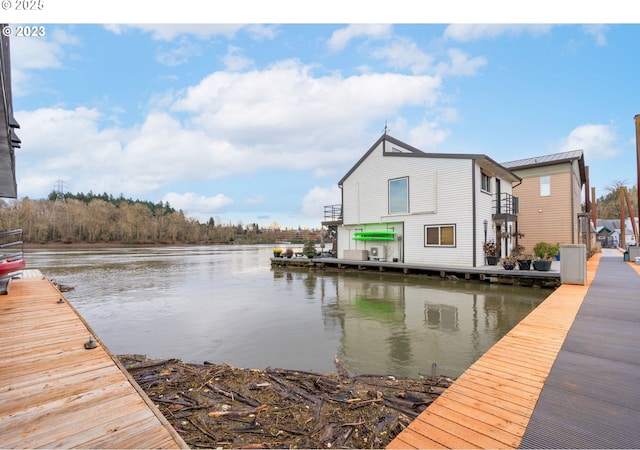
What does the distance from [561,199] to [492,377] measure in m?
19.0

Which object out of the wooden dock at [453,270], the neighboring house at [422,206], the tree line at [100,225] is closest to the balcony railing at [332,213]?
the neighboring house at [422,206]

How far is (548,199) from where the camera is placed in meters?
18.1

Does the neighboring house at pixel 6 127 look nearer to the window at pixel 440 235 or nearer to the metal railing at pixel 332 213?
the window at pixel 440 235

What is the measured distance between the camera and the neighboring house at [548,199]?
17.4 m

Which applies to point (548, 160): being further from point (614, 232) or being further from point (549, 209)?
point (614, 232)

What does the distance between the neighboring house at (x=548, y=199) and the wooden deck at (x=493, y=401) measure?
1666cm

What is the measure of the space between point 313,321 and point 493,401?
492 centimetres

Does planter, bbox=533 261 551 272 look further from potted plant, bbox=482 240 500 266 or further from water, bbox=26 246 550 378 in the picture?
potted plant, bbox=482 240 500 266

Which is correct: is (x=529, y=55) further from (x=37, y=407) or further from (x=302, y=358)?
(x=37, y=407)

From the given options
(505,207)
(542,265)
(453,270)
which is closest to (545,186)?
(505,207)

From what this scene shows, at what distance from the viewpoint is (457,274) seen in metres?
13.4

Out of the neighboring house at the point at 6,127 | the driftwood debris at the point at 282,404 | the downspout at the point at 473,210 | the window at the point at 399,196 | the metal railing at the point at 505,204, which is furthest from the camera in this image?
the window at the point at 399,196
